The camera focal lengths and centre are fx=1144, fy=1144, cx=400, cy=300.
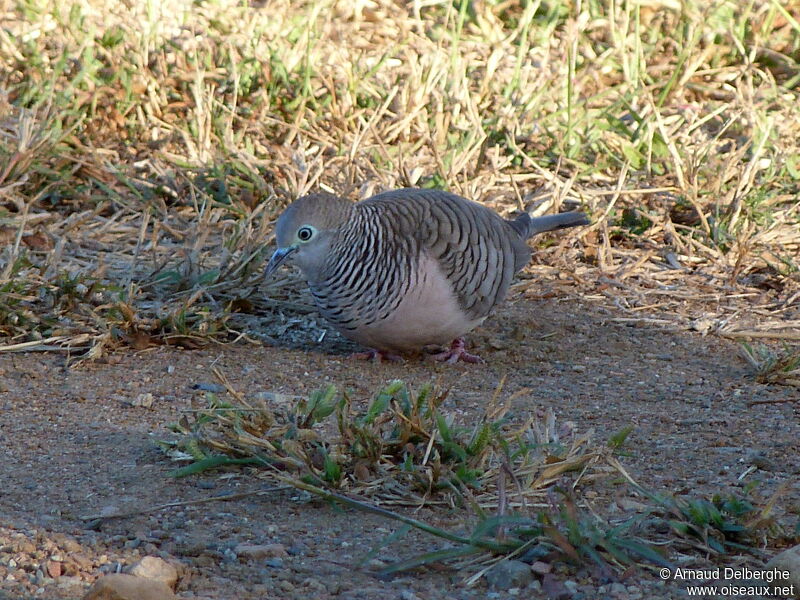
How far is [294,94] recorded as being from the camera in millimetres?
6148

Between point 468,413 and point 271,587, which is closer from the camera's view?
point 271,587

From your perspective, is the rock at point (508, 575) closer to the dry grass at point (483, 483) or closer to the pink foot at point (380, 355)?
the dry grass at point (483, 483)

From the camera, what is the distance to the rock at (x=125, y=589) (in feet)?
7.30

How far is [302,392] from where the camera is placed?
12.7 ft

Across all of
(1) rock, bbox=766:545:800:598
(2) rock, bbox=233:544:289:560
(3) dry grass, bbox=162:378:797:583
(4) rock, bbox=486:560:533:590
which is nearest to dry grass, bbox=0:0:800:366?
(3) dry grass, bbox=162:378:797:583

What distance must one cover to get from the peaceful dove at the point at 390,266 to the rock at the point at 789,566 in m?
1.88

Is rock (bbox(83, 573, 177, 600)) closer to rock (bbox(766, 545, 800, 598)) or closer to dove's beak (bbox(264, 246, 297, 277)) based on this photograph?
rock (bbox(766, 545, 800, 598))

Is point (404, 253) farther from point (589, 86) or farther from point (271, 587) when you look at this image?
point (589, 86)

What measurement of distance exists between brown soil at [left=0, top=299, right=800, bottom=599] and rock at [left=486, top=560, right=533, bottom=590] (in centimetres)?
4

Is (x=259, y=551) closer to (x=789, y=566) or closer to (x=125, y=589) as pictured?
(x=125, y=589)

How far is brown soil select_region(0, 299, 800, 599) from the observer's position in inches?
98.2

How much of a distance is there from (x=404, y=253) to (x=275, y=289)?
34.5 inches

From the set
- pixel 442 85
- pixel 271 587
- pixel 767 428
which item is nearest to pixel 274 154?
pixel 442 85

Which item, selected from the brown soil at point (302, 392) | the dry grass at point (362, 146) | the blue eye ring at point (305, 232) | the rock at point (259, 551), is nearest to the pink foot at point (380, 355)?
the brown soil at point (302, 392)
